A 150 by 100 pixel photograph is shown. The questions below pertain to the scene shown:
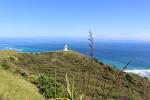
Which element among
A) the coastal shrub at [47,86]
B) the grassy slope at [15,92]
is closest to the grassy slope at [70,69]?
the coastal shrub at [47,86]

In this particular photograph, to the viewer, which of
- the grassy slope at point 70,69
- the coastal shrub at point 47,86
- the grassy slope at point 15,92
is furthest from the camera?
the grassy slope at point 70,69

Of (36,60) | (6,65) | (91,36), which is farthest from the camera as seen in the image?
(36,60)

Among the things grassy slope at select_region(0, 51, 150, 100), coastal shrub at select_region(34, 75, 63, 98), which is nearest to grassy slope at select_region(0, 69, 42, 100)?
coastal shrub at select_region(34, 75, 63, 98)

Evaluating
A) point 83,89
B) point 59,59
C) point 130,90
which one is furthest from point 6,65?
point 59,59

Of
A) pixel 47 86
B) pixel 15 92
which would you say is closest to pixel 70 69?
pixel 47 86

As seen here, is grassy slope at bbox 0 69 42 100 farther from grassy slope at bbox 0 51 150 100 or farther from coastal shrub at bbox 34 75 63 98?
grassy slope at bbox 0 51 150 100

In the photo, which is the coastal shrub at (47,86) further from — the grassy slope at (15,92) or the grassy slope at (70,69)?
the grassy slope at (70,69)

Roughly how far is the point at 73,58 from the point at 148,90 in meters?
11.9

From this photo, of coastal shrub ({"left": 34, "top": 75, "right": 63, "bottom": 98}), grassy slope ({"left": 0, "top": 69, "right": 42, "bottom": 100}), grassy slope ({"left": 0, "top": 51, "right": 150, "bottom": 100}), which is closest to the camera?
grassy slope ({"left": 0, "top": 69, "right": 42, "bottom": 100})

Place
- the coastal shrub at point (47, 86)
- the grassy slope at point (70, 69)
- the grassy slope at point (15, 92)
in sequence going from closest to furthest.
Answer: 1. the grassy slope at point (15, 92)
2. the coastal shrub at point (47, 86)
3. the grassy slope at point (70, 69)

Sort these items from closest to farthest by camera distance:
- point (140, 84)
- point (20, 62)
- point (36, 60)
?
point (140, 84), point (20, 62), point (36, 60)

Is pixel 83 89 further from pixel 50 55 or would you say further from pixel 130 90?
pixel 50 55

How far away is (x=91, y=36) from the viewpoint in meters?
2.03

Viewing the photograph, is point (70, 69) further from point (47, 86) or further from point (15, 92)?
point (15, 92)
